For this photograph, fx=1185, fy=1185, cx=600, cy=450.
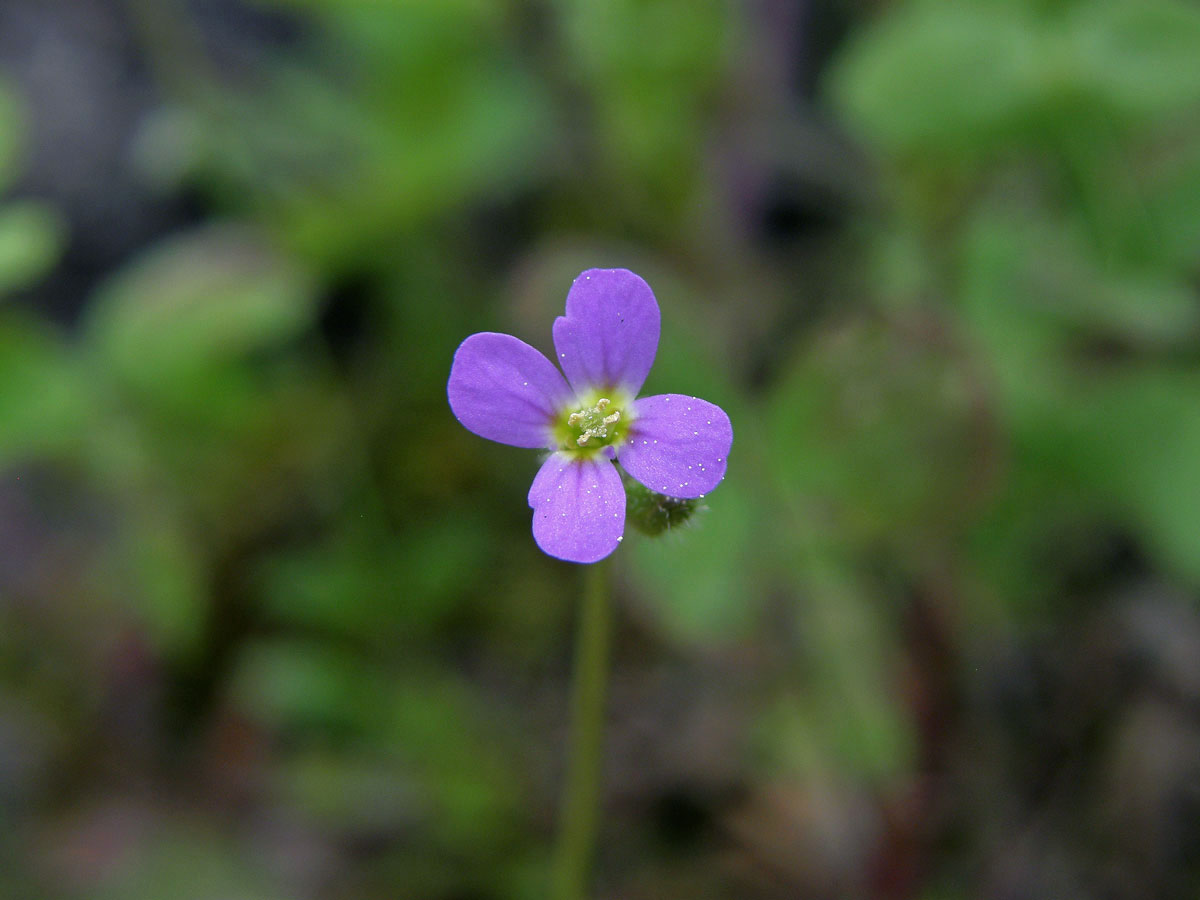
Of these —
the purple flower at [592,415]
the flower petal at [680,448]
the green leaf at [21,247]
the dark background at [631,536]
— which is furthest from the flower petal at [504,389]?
the green leaf at [21,247]

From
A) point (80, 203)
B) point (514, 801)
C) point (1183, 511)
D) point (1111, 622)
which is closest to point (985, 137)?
point (1183, 511)

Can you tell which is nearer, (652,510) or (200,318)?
(652,510)

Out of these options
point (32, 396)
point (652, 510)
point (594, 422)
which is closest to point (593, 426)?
point (594, 422)

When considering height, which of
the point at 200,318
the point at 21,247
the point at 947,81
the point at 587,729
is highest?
the point at 947,81

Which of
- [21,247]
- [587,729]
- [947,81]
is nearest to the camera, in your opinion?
[587,729]

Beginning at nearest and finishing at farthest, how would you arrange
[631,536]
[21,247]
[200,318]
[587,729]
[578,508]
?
[578,508] → [587,729] → [631,536] → [21,247] → [200,318]

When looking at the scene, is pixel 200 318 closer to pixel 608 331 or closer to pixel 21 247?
pixel 21 247

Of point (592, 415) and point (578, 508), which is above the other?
point (592, 415)
